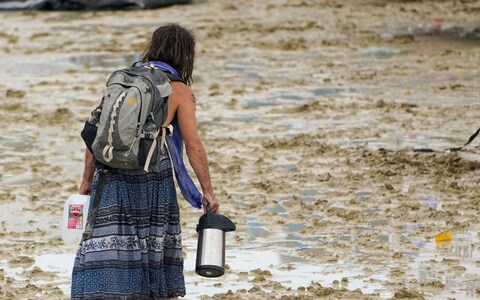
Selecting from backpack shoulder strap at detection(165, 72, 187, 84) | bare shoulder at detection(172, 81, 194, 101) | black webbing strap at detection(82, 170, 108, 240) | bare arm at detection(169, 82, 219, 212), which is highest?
backpack shoulder strap at detection(165, 72, 187, 84)

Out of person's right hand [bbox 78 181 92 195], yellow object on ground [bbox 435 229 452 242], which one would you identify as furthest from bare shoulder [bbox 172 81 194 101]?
yellow object on ground [bbox 435 229 452 242]

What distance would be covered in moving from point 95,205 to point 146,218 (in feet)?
0.79

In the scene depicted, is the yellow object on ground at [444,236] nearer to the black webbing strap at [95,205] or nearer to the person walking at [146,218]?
the person walking at [146,218]

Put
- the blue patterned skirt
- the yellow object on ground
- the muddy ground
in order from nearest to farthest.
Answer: the blue patterned skirt < the muddy ground < the yellow object on ground

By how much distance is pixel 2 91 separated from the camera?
14430 millimetres

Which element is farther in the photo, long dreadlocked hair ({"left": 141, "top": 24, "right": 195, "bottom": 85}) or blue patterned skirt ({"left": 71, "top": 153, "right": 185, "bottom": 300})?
long dreadlocked hair ({"left": 141, "top": 24, "right": 195, "bottom": 85})

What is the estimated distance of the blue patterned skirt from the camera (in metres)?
5.65

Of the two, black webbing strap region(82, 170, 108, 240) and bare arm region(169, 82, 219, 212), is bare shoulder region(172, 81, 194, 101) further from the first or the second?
black webbing strap region(82, 170, 108, 240)

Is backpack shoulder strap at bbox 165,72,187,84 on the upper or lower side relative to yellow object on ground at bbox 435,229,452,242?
upper

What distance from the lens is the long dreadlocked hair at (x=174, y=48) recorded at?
19.1 ft

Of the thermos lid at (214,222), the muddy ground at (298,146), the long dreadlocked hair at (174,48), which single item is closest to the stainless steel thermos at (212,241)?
the thermos lid at (214,222)

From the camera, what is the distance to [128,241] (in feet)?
18.7

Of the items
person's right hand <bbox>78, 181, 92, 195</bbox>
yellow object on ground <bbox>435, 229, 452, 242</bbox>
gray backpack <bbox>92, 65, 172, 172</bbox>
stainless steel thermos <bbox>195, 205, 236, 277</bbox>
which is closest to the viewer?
gray backpack <bbox>92, 65, 172, 172</bbox>

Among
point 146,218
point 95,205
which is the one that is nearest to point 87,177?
point 95,205
